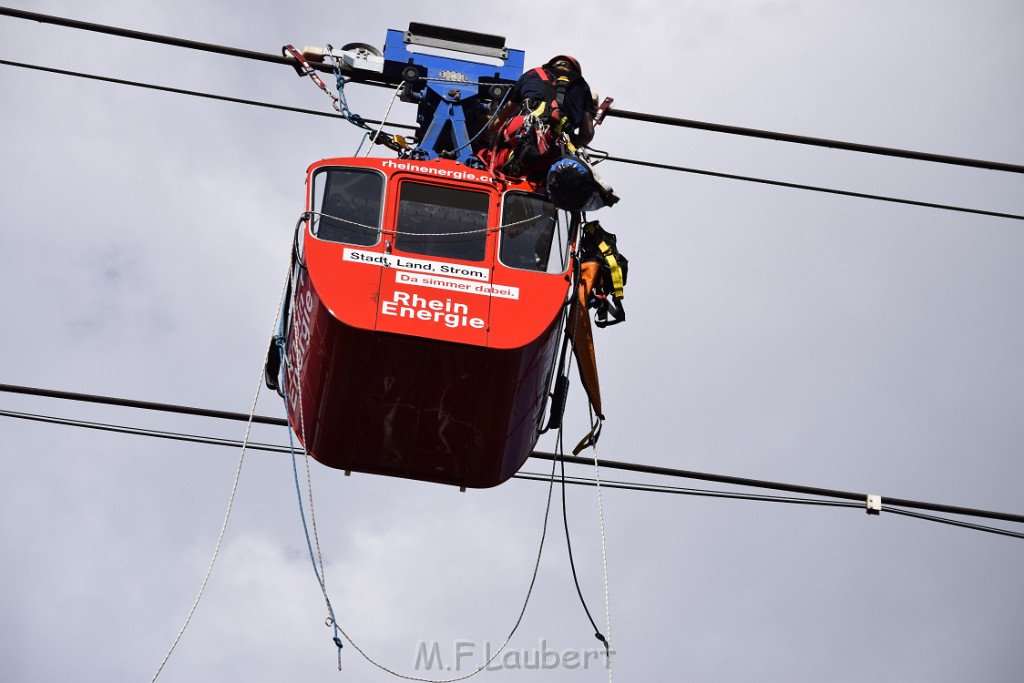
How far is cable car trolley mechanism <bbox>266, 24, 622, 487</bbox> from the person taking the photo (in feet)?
47.3

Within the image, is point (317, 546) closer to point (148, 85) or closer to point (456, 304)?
point (456, 304)

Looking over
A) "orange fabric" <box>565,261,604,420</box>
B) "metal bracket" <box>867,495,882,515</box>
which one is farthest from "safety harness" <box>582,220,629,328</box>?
"metal bracket" <box>867,495,882,515</box>

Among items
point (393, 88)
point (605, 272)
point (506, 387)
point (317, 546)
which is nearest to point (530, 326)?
point (506, 387)

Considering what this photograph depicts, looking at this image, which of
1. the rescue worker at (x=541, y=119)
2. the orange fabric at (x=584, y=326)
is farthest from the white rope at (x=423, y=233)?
the orange fabric at (x=584, y=326)

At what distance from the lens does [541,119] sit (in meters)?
15.8

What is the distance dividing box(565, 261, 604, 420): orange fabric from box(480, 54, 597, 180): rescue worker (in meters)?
1.11

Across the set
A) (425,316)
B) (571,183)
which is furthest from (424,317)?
(571,183)

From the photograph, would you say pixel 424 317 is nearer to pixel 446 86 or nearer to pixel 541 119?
pixel 541 119

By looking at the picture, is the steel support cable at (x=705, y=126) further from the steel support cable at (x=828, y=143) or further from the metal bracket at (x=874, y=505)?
the metal bracket at (x=874, y=505)

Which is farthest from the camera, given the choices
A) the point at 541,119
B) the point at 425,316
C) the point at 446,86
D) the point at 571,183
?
the point at 446,86

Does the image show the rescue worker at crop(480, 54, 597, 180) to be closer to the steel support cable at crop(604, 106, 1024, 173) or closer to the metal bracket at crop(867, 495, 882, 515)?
the steel support cable at crop(604, 106, 1024, 173)

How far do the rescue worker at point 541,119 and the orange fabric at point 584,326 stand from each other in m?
1.11

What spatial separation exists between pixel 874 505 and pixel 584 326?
11.6ft

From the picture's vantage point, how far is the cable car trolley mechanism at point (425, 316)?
1441 centimetres
